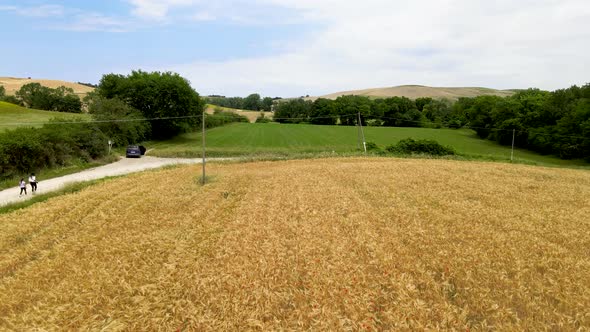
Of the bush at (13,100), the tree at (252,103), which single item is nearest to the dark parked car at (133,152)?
the bush at (13,100)

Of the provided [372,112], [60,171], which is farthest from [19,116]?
[372,112]

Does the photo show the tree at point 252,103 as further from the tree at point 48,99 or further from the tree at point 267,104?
the tree at point 48,99

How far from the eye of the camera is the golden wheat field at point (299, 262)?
6.00 m

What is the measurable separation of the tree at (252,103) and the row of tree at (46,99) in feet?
289

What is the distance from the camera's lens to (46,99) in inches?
3285

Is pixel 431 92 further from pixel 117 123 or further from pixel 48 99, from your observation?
pixel 48 99

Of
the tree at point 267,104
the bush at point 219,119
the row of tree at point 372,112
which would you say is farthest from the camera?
the tree at point 267,104

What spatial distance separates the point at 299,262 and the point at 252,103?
167 m

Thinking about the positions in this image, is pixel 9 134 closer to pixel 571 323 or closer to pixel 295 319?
pixel 295 319

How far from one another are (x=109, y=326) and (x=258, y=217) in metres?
6.58

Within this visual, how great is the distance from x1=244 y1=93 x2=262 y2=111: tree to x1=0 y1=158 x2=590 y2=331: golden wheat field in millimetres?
155936

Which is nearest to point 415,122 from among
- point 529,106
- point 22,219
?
point 529,106

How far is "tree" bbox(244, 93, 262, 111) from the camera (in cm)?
16775

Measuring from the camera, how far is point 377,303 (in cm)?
638
